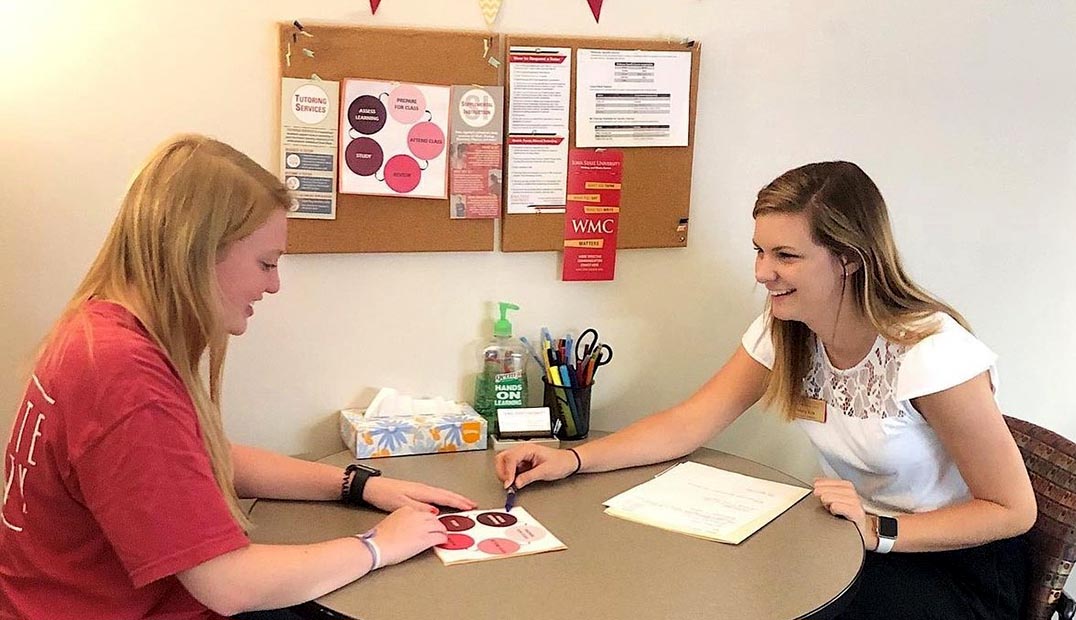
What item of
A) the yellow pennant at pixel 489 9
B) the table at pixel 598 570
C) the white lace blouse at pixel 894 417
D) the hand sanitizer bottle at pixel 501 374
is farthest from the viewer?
the hand sanitizer bottle at pixel 501 374

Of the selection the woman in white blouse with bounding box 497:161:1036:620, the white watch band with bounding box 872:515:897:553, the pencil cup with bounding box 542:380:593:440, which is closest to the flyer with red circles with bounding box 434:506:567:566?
the woman in white blouse with bounding box 497:161:1036:620

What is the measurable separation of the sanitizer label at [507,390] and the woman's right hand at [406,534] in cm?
54

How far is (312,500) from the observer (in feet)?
5.20

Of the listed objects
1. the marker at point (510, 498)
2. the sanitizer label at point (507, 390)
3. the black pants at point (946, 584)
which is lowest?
the black pants at point (946, 584)

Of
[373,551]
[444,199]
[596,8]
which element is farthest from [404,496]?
[596,8]

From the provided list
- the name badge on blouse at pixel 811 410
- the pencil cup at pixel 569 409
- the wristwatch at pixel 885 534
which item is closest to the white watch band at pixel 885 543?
the wristwatch at pixel 885 534

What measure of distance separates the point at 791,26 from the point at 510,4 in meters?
0.62

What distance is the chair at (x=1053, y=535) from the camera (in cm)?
171

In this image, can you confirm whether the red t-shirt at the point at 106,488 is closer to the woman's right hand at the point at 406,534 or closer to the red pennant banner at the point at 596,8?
the woman's right hand at the point at 406,534

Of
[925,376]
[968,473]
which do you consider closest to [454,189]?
[925,376]

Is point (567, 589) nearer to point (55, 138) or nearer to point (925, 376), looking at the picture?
point (925, 376)

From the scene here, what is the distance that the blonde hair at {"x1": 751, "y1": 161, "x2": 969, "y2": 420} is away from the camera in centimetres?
169

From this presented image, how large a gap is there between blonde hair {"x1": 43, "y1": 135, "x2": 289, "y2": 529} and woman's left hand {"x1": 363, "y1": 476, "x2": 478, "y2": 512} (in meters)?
0.31

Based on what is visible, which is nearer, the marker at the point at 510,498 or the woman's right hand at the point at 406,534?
the woman's right hand at the point at 406,534
